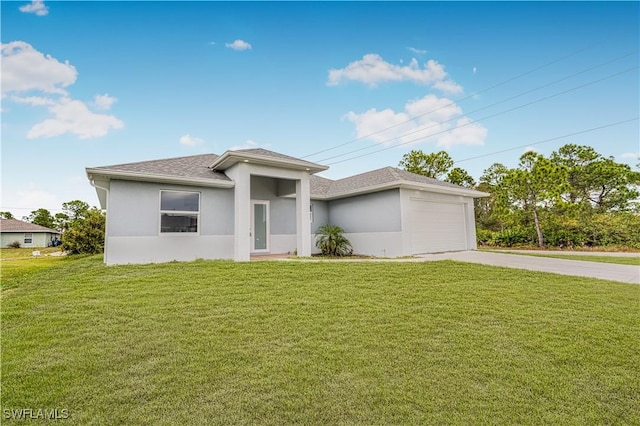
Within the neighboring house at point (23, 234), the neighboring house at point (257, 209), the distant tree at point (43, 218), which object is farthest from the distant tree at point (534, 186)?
the distant tree at point (43, 218)

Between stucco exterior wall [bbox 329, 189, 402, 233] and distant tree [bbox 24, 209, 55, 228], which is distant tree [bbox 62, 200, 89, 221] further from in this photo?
stucco exterior wall [bbox 329, 189, 402, 233]

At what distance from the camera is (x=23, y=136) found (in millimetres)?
12695

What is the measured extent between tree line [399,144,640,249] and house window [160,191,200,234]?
1760 cm

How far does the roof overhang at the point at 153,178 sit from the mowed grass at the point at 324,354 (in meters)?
4.06

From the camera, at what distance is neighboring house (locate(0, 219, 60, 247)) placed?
34.8 meters

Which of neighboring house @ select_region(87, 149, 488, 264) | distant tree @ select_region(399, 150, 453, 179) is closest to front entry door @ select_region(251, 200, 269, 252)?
neighboring house @ select_region(87, 149, 488, 264)

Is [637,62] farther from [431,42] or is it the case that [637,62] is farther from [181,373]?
[181,373]

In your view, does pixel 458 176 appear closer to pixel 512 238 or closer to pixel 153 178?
pixel 512 238

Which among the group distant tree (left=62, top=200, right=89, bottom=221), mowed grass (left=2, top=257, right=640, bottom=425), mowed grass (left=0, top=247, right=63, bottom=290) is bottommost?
mowed grass (left=2, top=257, right=640, bottom=425)

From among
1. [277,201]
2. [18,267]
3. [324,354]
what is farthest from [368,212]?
[18,267]

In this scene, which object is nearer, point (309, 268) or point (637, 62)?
point (309, 268)

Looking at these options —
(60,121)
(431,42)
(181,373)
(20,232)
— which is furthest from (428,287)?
(20,232)

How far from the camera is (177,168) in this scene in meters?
11.0

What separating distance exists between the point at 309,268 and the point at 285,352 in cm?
486
